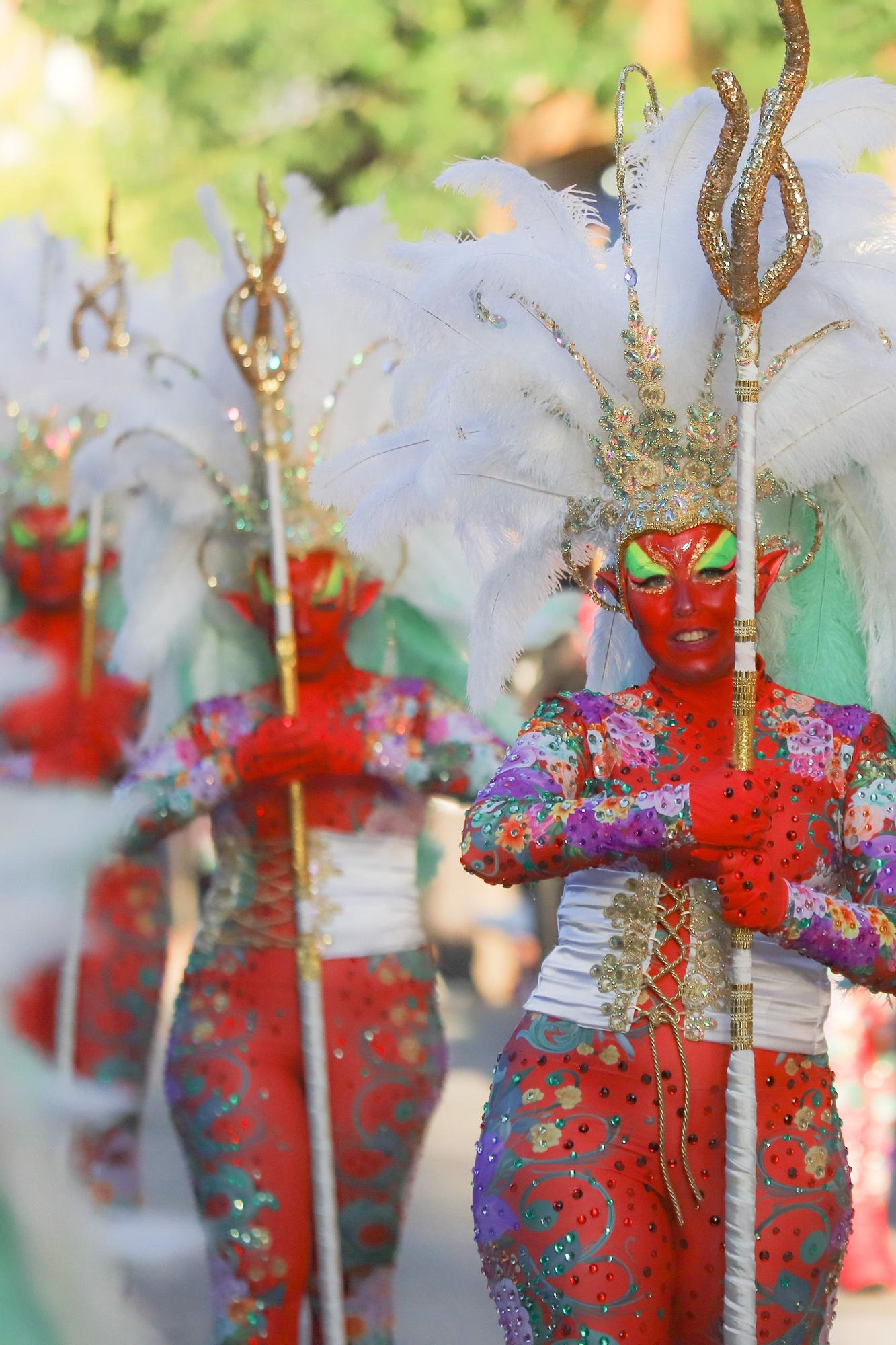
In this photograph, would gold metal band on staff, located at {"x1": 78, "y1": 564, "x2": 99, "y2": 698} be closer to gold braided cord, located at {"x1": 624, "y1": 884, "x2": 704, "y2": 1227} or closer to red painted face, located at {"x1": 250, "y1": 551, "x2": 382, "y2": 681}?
red painted face, located at {"x1": 250, "y1": 551, "x2": 382, "y2": 681}

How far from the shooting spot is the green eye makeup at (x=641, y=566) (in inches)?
120

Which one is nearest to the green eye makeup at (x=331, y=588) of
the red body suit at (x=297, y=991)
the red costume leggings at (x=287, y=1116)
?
the red body suit at (x=297, y=991)

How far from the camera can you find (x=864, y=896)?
9.60 ft

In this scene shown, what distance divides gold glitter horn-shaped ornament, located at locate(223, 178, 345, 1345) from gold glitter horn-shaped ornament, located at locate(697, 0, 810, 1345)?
4.17ft

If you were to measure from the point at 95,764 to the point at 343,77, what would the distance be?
7220 mm

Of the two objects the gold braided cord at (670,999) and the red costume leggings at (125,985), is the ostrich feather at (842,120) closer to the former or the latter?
the gold braided cord at (670,999)

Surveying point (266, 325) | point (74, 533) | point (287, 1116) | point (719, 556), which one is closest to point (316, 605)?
point (266, 325)

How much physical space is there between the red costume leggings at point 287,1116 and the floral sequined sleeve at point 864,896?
1.45 metres

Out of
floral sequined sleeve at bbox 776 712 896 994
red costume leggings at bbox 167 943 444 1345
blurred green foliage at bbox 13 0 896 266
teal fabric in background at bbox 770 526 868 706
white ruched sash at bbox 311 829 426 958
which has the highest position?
blurred green foliage at bbox 13 0 896 266

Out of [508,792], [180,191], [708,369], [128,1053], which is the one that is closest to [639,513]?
[708,369]

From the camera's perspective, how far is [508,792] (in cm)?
294

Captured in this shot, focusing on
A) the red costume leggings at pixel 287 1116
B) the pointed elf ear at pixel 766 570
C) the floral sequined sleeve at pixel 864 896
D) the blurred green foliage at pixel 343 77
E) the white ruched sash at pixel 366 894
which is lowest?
the red costume leggings at pixel 287 1116

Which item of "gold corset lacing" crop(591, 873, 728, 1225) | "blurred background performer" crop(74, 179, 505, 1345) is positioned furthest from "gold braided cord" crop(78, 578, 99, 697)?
"gold corset lacing" crop(591, 873, 728, 1225)

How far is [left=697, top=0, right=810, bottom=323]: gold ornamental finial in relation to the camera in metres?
2.85
